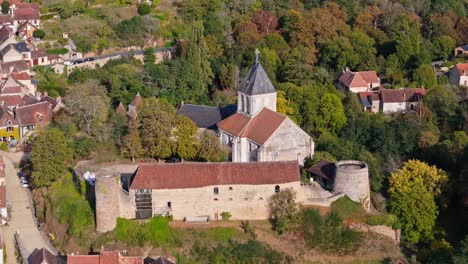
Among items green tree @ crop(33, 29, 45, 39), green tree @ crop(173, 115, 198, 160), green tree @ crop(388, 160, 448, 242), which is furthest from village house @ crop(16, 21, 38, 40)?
green tree @ crop(388, 160, 448, 242)

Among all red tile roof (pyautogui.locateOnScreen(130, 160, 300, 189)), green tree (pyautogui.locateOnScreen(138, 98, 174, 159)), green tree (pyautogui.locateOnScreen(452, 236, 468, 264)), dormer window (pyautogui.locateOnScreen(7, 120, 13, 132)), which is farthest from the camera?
dormer window (pyautogui.locateOnScreen(7, 120, 13, 132))

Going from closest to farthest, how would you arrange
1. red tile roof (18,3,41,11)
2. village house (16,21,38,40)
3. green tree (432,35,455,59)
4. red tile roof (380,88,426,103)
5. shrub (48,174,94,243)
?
shrub (48,174,94,243)
red tile roof (380,88,426,103)
village house (16,21,38,40)
green tree (432,35,455,59)
red tile roof (18,3,41,11)

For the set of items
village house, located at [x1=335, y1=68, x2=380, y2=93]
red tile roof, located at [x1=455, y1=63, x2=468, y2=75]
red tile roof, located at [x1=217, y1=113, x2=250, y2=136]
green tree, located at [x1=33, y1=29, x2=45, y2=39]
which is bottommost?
village house, located at [x1=335, y1=68, x2=380, y2=93]

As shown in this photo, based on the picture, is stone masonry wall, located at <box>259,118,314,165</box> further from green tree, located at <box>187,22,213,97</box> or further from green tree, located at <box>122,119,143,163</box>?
green tree, located at <box>187,22,213,97</box>

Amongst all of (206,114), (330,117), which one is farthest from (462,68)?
(206,114)

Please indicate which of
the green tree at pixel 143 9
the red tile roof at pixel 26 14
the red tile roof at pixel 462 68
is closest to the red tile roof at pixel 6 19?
the red tile roof at pixel 26 14

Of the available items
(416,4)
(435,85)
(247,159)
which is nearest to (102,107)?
(247,159)

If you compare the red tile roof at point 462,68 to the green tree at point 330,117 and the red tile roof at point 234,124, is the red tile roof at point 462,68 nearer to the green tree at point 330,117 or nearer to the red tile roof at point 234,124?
the green tree at point 330,117

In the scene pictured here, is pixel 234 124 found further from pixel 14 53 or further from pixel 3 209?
pixel 14 53
